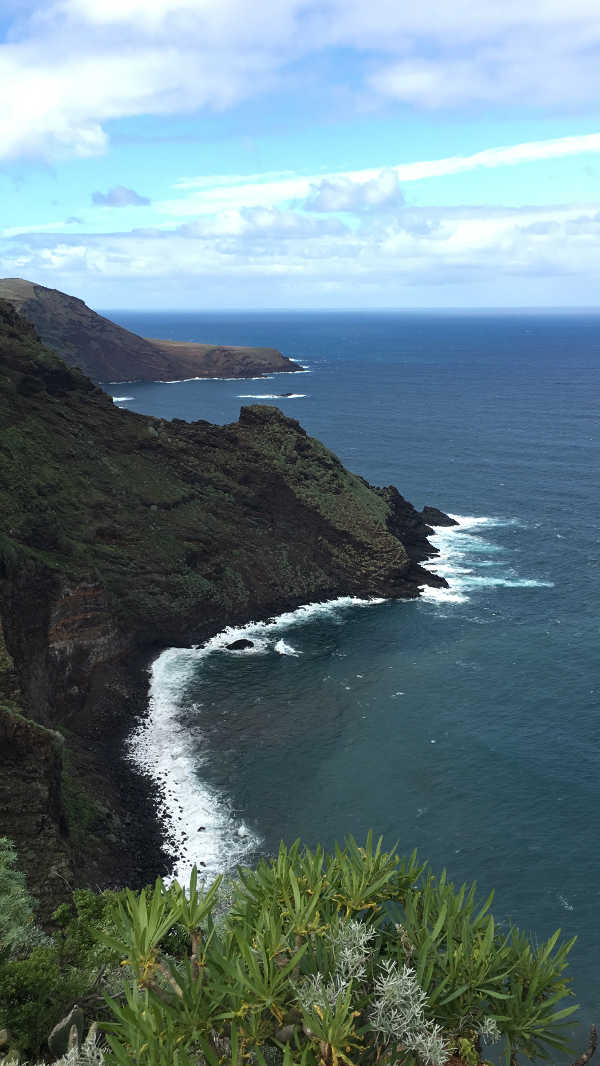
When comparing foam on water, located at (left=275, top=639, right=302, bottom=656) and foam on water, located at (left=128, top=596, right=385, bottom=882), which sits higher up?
foam on water, located at (left=275, top=639, right=302, bottom=656)

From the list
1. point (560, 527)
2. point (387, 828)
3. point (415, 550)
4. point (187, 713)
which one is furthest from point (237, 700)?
point (560, 527)

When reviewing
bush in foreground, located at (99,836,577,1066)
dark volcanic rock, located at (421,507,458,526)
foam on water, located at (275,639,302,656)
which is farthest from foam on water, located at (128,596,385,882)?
dark volcanic rock, located at (421,507,458,526)

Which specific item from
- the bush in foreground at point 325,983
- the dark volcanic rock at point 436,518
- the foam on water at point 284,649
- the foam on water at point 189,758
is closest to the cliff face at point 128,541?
the foam on water at point 189,758

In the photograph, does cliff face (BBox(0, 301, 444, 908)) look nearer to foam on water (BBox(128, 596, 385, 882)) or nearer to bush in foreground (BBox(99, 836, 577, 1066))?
foam on water (BBox(128, 596, 385, 882))

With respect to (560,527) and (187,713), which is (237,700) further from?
(560,527)

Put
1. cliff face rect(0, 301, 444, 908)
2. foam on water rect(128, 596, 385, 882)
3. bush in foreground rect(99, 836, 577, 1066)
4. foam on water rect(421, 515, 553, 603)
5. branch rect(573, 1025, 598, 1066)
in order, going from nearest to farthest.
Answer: bush in foreground rect(99, 836, 577, 1066), branch rect(573, 1025, 598, 1066), foam on water rect(128, 596, 385, 882), cliff face rect(0, 301, 444, 908), foam on water rect(421, 515, 553, 603)

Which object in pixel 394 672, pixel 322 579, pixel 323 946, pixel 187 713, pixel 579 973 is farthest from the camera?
pixel 322 579
